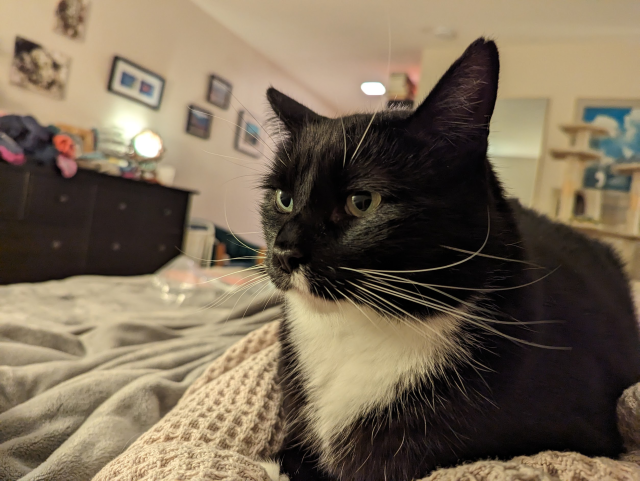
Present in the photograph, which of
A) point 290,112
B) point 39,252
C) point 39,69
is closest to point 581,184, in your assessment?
point 290,112

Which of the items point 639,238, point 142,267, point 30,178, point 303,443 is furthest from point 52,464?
point 639,238

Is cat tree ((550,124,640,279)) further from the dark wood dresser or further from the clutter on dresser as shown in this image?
the clutter on dresser

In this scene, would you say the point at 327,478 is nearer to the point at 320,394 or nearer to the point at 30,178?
the point at 320,394

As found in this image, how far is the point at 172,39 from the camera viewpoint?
3113mm

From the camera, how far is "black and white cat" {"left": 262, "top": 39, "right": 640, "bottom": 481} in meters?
0.45

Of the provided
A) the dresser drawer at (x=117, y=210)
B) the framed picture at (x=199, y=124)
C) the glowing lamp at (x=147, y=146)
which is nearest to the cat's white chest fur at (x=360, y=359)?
the dresser drawer at (x=117, y=210)

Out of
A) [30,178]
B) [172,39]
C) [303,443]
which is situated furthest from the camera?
[172,39]

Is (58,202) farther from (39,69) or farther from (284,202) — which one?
(284,202)

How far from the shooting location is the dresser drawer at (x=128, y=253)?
7.49ft

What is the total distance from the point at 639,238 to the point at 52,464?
321 centimetres

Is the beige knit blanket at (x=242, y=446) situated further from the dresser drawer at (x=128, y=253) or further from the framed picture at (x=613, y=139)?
the framed picture at (x=613, y=139)

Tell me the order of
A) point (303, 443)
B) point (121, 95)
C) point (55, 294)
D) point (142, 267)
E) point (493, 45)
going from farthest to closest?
point (121, 95), point (142, 267), point (55, 294), point (303, 443), point (493, 45)

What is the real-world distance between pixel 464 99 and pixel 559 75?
3.33 m

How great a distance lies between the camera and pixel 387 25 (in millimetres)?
2711
